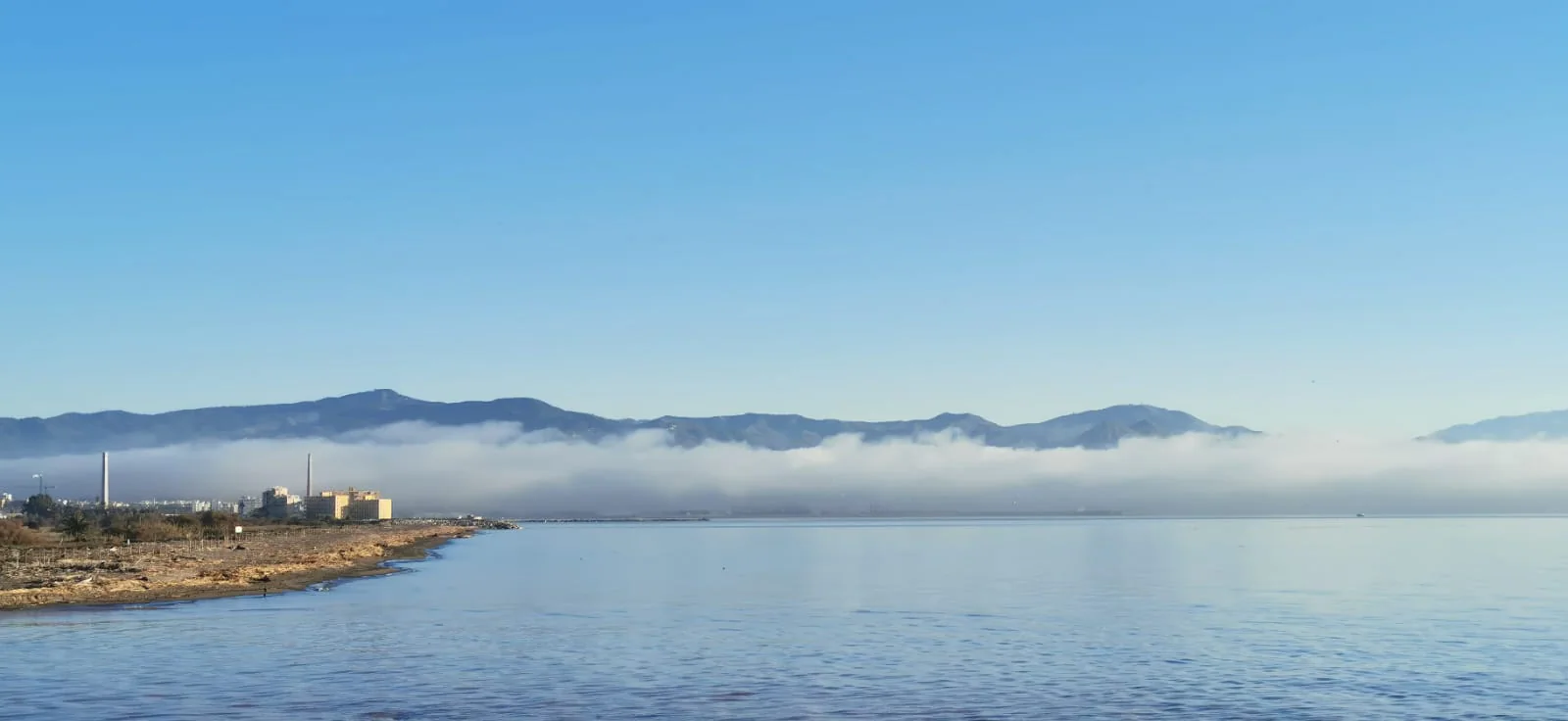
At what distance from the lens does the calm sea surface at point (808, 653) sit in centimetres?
2967

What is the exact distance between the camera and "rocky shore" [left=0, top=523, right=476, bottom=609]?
55.3m

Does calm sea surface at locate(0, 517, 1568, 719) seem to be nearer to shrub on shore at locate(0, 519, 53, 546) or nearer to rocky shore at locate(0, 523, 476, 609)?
rocky shore at locate(0, 523, 476, 609)

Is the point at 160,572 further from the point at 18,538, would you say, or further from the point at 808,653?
the point at 18,538

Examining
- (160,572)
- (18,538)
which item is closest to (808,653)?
(160,572)

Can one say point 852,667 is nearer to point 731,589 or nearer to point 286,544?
point 731,589

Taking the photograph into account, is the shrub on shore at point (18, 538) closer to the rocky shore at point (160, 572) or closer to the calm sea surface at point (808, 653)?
the rocky shore at point (160, 572)

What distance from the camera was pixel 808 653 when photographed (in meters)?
39.8

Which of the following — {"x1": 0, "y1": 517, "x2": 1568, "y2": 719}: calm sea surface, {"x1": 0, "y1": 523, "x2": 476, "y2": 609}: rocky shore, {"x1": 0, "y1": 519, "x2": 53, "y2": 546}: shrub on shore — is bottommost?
{"x1": 0, "y1": 517, "x2": 1568, "y2": 719}: calm sea surface

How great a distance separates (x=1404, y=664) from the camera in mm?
37562

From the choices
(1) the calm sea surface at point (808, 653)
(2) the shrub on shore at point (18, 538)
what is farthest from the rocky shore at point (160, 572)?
(2) the shrub on shore at point (18, 538)

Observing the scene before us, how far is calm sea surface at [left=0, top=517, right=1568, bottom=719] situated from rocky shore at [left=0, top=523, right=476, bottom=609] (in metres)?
3.73

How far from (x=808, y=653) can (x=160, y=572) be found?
132 ft

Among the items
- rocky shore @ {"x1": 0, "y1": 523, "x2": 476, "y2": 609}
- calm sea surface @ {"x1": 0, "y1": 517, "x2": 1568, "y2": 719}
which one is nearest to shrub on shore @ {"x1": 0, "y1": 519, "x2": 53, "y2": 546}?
rocky shore @ {"x1": 0, "y1": 523, "x2": 476, "y2": 609}

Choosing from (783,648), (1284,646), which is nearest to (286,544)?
(783,648)
